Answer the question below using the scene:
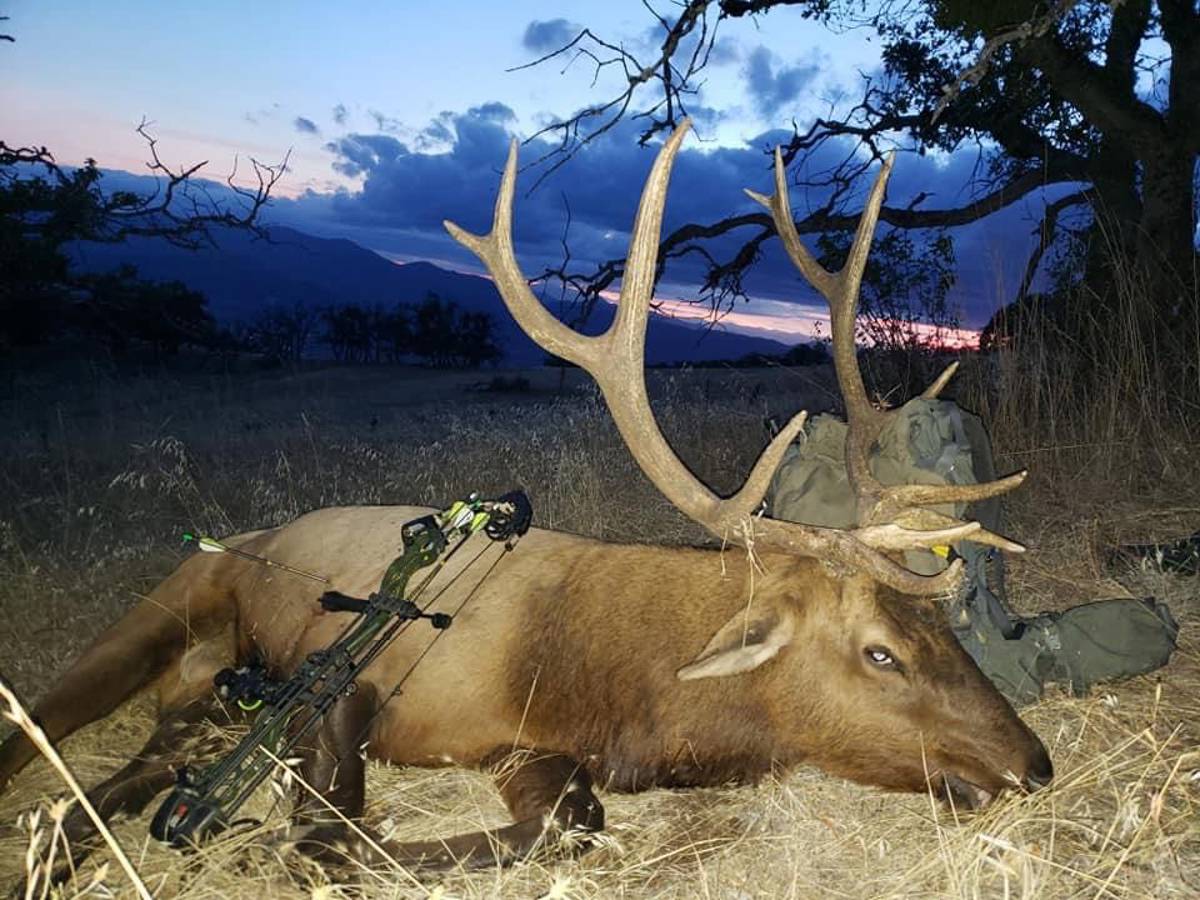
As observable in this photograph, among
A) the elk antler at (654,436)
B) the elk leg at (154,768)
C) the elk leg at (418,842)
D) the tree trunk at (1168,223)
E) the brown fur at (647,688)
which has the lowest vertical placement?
the elk leg at (154,768)

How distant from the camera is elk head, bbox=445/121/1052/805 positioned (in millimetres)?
2459

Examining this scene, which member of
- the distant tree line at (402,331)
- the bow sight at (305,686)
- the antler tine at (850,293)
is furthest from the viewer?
the distant tree line at (402,331)

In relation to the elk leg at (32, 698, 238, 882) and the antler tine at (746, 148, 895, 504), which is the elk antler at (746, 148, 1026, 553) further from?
the elk leg at (32, 698, 238, 882)

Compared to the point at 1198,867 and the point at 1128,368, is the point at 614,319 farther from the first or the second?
the point at 1128,368

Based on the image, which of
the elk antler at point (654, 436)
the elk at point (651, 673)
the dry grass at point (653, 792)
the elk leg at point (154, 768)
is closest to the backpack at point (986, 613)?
the dry grass at point (653, 792)

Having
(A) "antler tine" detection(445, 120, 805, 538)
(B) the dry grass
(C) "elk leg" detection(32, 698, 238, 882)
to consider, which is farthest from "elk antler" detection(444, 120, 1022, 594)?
(C) "elk leg" detection(32, 698, 238, 882)

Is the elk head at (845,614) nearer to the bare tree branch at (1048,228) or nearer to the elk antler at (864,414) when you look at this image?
the elk antler at (864,414)

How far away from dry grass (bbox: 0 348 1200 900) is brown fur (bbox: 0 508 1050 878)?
134mm

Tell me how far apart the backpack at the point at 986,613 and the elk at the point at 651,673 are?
1.17ft

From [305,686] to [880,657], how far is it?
64.1 inches

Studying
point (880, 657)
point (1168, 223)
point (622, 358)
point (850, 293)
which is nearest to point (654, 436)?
point (622, 358)

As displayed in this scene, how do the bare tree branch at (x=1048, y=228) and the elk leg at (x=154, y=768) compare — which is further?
the bare tree branch at (x=1048, y=228)

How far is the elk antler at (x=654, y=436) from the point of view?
2.43 m

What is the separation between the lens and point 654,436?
9.20 ft
